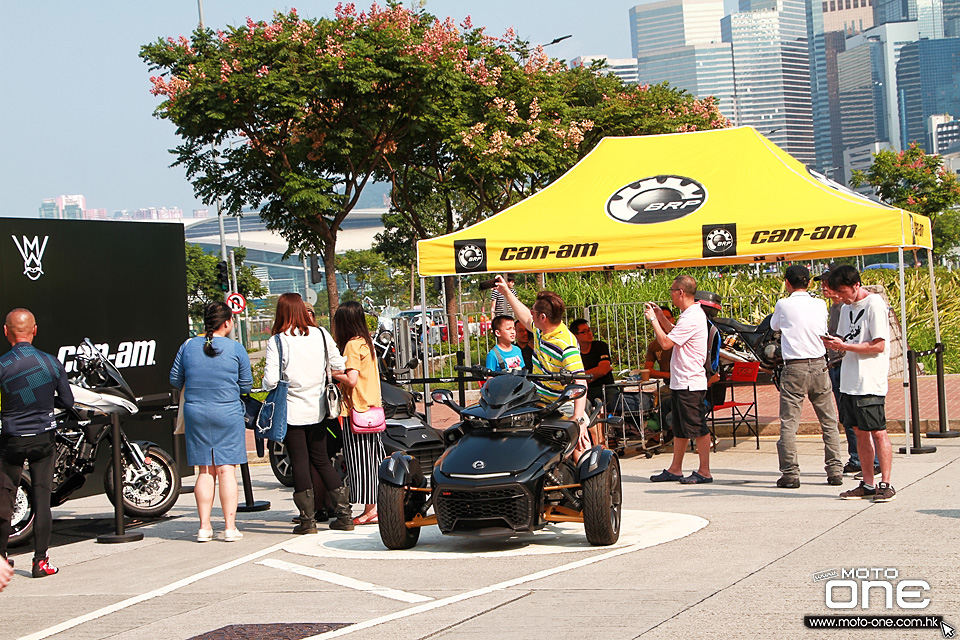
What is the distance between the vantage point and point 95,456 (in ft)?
32.6

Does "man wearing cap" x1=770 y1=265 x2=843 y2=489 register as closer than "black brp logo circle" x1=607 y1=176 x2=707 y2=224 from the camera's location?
Yes

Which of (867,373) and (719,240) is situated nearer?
(867,373)

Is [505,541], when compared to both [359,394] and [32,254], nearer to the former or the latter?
[359,394]

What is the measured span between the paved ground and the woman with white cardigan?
49 centimetres

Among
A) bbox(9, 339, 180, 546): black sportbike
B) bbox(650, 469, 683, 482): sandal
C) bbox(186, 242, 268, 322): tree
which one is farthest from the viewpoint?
bbox(186, 242, 268, 322): tree

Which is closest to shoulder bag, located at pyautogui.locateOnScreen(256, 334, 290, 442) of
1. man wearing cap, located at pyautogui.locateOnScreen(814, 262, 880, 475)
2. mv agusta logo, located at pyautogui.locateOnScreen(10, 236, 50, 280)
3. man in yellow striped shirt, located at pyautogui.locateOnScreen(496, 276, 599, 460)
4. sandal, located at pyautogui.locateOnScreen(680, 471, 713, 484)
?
man in yellow striped shirt, located at pyautogui.locateOnScreen(496, 276, 599, 460)

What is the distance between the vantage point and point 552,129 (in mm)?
30969

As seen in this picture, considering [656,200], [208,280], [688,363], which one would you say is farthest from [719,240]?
[208,280]

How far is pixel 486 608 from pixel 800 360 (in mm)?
4960

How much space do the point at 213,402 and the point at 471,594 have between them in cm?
335

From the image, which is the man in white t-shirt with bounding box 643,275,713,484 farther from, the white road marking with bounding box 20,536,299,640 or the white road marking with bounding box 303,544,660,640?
the white road marking with bounding box 20,536,299,640

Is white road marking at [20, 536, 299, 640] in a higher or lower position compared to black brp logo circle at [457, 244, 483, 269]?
lower

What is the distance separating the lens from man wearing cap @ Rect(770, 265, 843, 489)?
9883 millimetres

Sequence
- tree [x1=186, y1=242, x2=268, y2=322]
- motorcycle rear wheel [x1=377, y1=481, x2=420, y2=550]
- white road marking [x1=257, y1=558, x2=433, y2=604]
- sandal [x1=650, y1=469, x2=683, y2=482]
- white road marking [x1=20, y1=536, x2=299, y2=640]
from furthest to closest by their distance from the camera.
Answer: tree [x1=186, y1=242, x2=268, y2=322] < sandal [x1=650, y1=469, x2=683, y2=482] < motorcycle rear wheel [x1=377, y1=481, x2=420, y2=550] < white road marking [x1=257, y1=558, x2=433, y2=604] < white road marking [x1=20, y1=536, x2=299, y2=640]
